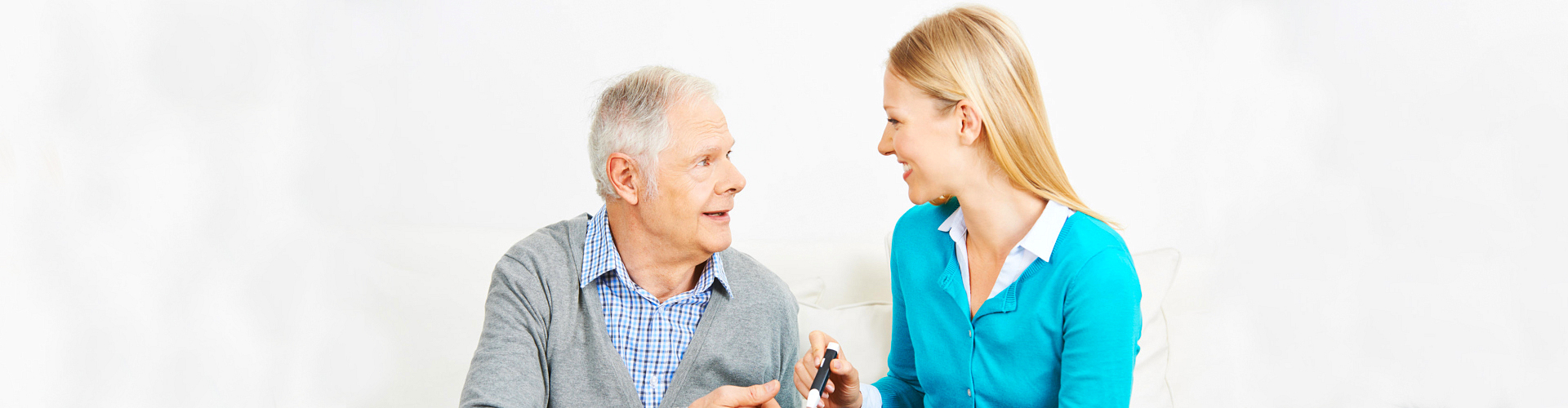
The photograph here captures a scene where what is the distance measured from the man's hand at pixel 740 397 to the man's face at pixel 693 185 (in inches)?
10.5

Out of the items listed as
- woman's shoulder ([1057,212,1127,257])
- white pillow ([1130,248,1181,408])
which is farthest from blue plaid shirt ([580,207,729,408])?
white pillow ([1130,248,1181,408])

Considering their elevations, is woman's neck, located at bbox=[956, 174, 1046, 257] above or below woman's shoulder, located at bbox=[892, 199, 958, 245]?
above

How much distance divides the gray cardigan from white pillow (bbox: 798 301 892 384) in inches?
9.9

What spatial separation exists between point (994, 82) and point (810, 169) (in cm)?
97

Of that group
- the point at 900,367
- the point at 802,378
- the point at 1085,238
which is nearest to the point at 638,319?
the point at 802,378

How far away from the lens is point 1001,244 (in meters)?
1.48

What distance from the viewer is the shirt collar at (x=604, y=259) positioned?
58.3 inches

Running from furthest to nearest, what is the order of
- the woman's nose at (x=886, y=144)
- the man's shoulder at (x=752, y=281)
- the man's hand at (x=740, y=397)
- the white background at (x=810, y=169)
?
the white background at (x=810, y=169)
the man's shoulder at (x=752, y=281)
the woman's nose at (x=886, y=144)
the man's hand at (x=740, y=397)

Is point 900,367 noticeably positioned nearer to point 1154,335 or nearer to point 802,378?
point 802,378

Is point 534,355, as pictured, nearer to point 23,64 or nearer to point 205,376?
point 205,376

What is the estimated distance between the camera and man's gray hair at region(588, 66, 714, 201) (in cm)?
146

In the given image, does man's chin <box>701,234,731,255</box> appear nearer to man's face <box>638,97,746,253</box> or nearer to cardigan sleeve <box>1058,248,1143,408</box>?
man's face <box>638,97,746,253</box>

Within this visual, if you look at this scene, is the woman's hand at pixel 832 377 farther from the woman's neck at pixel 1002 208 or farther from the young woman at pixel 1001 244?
the woman's neck at pixel 1002 208

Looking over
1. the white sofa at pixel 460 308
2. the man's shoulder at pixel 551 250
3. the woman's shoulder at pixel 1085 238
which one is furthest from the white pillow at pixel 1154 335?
the man's shoulder at pixel 551 250
